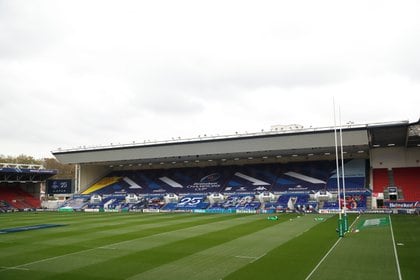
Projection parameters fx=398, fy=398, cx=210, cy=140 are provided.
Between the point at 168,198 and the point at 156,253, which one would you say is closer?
the point at 156,253

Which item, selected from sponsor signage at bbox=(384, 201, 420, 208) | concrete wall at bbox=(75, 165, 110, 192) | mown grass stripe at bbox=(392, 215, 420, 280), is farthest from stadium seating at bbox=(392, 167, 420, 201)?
concrete wall at bbox=(75, 165, 110, 192)

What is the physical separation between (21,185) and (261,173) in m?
42.3

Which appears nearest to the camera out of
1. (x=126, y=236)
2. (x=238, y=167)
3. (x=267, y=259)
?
(x=267, y=259)

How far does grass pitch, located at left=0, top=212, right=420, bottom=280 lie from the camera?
14461 mm

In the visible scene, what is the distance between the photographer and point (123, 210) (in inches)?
2290

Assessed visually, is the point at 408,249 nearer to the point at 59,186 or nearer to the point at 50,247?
the point at 50,247

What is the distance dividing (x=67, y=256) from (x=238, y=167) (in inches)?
1999

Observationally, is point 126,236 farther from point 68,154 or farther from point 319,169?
point 68,154

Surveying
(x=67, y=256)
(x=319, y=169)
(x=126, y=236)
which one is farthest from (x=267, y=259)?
(x=319, y=169)

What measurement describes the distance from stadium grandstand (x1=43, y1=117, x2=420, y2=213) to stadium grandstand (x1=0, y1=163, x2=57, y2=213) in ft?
16.8

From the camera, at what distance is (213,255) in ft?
59.7

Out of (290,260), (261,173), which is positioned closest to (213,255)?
(290,260)

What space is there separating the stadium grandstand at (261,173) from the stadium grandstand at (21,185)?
511 centimetres

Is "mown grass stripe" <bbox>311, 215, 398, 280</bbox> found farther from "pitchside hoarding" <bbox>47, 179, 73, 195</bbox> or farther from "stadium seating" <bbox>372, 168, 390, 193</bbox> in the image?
"pitchside hoarding" <bbox>47, 179, 73, 195</bbox>
